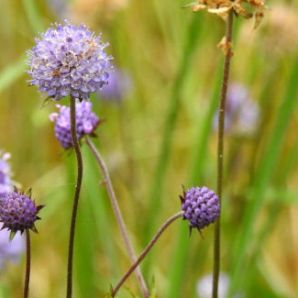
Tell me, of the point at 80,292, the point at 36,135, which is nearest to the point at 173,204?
the point at 36,135

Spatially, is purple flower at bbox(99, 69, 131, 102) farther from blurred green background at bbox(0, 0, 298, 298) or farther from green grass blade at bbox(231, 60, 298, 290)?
green grass blade at bbox(231, 60, 298, 290)

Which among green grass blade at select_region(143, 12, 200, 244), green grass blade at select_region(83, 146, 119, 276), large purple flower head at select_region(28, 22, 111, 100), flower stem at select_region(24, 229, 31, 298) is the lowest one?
flower stem at select_region(24, 229, 31, 298)

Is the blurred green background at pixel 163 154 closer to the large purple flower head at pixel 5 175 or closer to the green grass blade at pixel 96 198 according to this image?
the green grass blade at pixel 96 198

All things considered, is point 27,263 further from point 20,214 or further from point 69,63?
point 69,63

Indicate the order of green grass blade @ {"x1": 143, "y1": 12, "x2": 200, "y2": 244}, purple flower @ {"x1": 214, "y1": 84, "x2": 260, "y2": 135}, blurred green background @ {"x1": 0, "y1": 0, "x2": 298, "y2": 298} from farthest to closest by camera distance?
purple flower @ {"x1": 214, "y1": 84, "x2": 260, "y2": 135}
green grass blade @ {"x1": 143, "y1": 12, "x2": 200, "y2": 244}
blurred green background @ {"x1": 0, "y1": 0, "x2": 298, "y2": 298}

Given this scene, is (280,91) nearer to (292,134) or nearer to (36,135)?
(292,134)

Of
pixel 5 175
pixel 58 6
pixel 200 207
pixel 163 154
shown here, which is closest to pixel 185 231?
pixel 163 154

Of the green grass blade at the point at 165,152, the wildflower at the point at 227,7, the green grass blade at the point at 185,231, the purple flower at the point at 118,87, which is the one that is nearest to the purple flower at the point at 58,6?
the purple flower at the point at 118,87

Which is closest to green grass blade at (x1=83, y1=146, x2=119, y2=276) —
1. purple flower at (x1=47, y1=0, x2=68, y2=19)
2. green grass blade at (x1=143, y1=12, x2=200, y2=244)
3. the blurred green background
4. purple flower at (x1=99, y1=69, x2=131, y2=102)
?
the blurred green background
